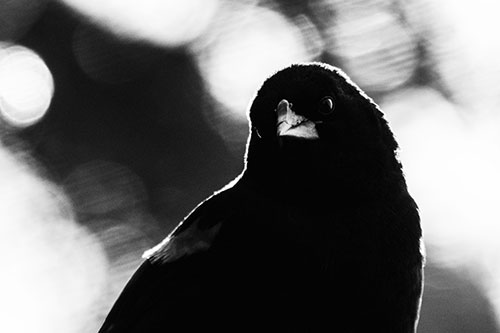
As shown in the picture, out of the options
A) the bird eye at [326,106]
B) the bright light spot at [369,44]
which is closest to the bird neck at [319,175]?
the bird eye at [326,106]

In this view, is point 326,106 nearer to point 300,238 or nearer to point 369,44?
point 300,238

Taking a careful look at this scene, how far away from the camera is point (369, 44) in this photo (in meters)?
7.90

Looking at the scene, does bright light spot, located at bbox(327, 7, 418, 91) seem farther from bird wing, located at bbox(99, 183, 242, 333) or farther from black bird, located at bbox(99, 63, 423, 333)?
bird wing, located at bbox(99, 183, 242, 333)

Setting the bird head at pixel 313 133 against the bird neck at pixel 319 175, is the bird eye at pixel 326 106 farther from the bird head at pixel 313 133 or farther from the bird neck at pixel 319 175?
the bird neck at pixel 319 175

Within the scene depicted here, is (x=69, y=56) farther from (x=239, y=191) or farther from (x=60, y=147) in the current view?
(x=239, y=191)

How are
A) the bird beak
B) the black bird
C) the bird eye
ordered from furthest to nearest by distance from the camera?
the bird eye, the bird beak, the black bird

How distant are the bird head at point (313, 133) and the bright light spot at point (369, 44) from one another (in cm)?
357

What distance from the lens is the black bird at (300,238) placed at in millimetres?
3697

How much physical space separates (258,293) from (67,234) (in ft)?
17.2

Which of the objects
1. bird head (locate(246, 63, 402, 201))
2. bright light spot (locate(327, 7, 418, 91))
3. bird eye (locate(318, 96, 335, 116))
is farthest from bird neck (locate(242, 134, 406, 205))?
bright light spot (locate(327, 7, 418, 91))

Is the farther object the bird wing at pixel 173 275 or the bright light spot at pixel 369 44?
the bright light spot at pixel 369 44

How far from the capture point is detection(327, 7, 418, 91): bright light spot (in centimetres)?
773

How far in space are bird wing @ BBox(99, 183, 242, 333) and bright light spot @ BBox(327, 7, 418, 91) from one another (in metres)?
3.72

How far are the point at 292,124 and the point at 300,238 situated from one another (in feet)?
1.36
